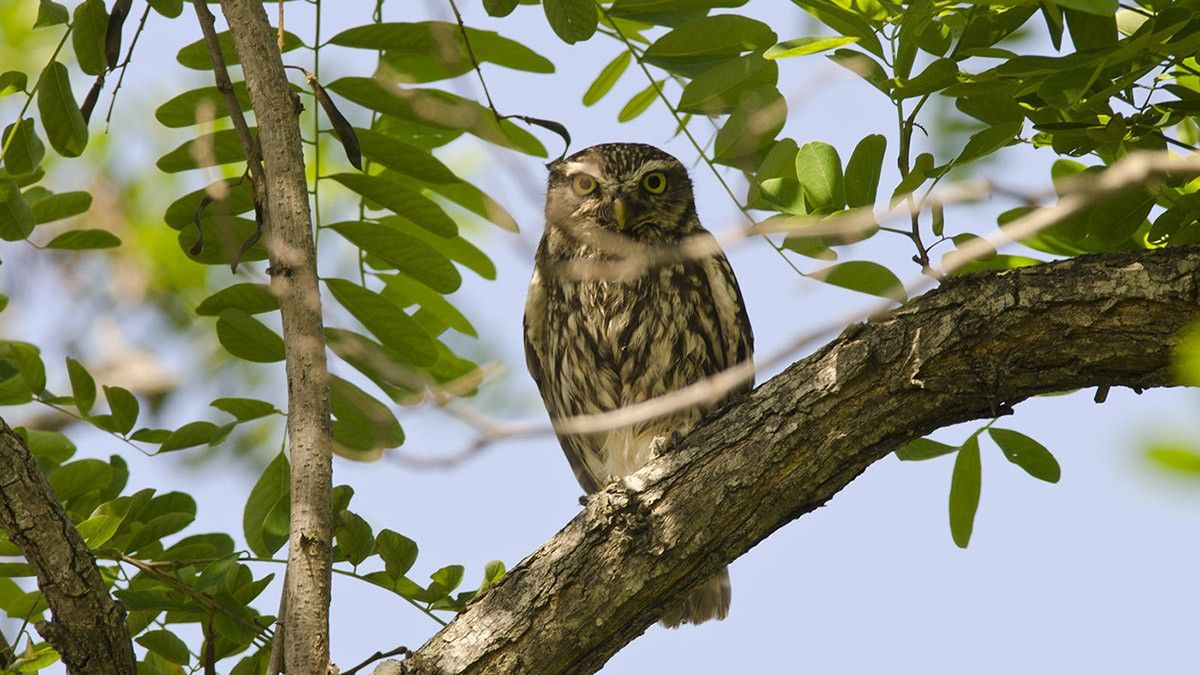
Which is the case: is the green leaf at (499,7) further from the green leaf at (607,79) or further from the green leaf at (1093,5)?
the green leaf at (1093,5)

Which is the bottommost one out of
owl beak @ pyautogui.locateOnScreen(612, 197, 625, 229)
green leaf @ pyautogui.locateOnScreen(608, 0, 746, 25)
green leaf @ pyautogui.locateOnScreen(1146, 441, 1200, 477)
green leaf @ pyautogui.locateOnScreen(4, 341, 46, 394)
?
green leaf @ pyautogui.locateOnScreen(1146, 441, 1200, 477)

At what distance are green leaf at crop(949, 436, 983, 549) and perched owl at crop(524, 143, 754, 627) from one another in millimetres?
1088

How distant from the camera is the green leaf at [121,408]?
123 inches

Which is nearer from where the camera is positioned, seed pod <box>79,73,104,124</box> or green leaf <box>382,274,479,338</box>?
seed pod <box>79,73,104,124</box>

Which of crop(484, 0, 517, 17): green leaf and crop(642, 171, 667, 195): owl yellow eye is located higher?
crop(642, 171, 667, 195): owl yellow eye

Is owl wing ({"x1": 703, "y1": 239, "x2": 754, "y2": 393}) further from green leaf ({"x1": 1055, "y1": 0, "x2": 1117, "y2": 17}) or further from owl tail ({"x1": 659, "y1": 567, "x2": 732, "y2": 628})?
green leaf ({"x1": 1055, "y1": 0, "x2": 1117, "y2": 17})

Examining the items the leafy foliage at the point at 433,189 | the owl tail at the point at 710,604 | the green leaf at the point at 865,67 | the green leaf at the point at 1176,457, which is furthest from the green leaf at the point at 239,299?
the green leaf at the point at 1176,457

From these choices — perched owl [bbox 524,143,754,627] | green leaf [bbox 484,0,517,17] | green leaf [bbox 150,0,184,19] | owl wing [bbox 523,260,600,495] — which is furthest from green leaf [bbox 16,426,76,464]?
owl wing [bbox 523,260,600,495]

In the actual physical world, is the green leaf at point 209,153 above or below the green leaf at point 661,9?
above

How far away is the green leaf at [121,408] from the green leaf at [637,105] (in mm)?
1593

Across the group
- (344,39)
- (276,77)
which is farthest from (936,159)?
(344,39)

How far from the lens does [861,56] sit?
8.69ft

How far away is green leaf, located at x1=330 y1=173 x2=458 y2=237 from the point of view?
3.34 metres

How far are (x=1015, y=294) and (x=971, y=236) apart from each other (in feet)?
0.70
